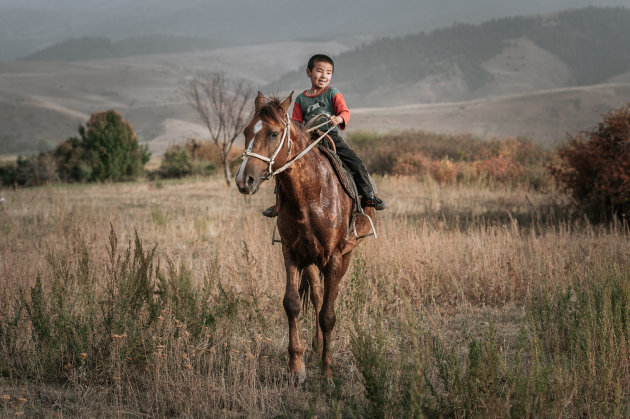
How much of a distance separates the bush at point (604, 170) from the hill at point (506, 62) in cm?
14327

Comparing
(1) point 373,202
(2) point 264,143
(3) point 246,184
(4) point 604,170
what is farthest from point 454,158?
(3) point 246,184

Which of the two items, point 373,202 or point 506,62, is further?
point 506,62

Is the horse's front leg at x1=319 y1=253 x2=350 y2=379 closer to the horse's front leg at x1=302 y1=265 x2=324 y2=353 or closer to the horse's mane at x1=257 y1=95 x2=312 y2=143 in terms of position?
the horse's front leg at x1=302 y1=265 x2=324 y2=353

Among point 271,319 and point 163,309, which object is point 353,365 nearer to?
point 271,319

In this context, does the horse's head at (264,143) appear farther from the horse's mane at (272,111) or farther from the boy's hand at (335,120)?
the boy's hand at (335,120)

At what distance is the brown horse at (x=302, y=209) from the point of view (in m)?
3.87

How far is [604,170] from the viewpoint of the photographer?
1038 cm

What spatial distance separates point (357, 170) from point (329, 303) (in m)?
1.39

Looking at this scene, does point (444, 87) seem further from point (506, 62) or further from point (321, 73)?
point (321, 73)

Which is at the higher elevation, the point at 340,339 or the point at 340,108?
the point at 340,108

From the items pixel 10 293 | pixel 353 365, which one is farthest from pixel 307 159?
pixel 10 293

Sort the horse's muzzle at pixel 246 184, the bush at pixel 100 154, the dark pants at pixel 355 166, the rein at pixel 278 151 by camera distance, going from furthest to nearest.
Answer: the bush at pixel 100 154, the dark pants at pixel 355 166, the rein at pixel 278 151, the horse's muzzle at pixel 246 184

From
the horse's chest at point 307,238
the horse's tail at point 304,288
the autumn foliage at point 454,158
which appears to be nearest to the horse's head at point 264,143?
the horse's chest at point 307,238

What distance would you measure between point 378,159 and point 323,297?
1898 cm
